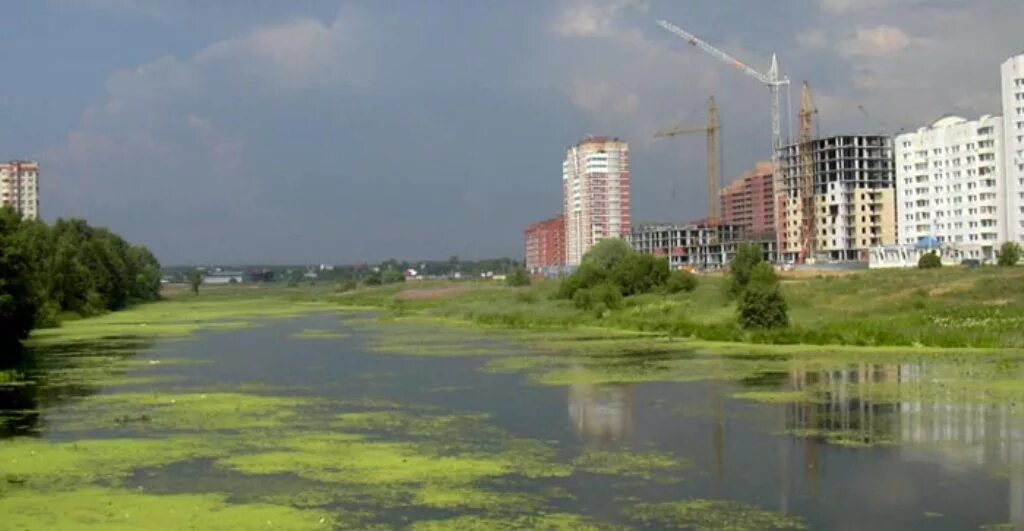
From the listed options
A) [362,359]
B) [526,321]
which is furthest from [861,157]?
[362,359]

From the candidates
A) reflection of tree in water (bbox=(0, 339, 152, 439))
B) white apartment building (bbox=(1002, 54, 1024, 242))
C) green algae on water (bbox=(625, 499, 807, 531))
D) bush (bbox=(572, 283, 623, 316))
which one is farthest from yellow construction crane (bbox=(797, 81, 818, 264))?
green algae on water (bbox=(625, 499, 807, 531))

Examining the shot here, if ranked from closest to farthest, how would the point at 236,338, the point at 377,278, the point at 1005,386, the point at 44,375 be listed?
1. the point at 1005,386
2. the point at 44,375
3. the point at 236,338
4. the point at 377,278

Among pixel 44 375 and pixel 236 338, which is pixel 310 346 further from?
pixel 44 375

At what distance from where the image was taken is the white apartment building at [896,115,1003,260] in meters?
89.2

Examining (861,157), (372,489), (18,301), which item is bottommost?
(372,489)

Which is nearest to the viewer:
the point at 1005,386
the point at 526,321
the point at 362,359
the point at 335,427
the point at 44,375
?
the point at 335,427

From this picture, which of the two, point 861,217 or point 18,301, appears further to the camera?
point 861,217

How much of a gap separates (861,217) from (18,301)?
82.9 meters

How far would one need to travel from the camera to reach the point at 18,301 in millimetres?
41469

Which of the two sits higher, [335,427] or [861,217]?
[861,217]

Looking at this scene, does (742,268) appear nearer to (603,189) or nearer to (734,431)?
(734,431)

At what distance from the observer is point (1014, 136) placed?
277 feet

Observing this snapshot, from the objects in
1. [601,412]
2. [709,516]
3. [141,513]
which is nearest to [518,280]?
[601,412]

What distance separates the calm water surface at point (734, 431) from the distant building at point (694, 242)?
90.8 m
